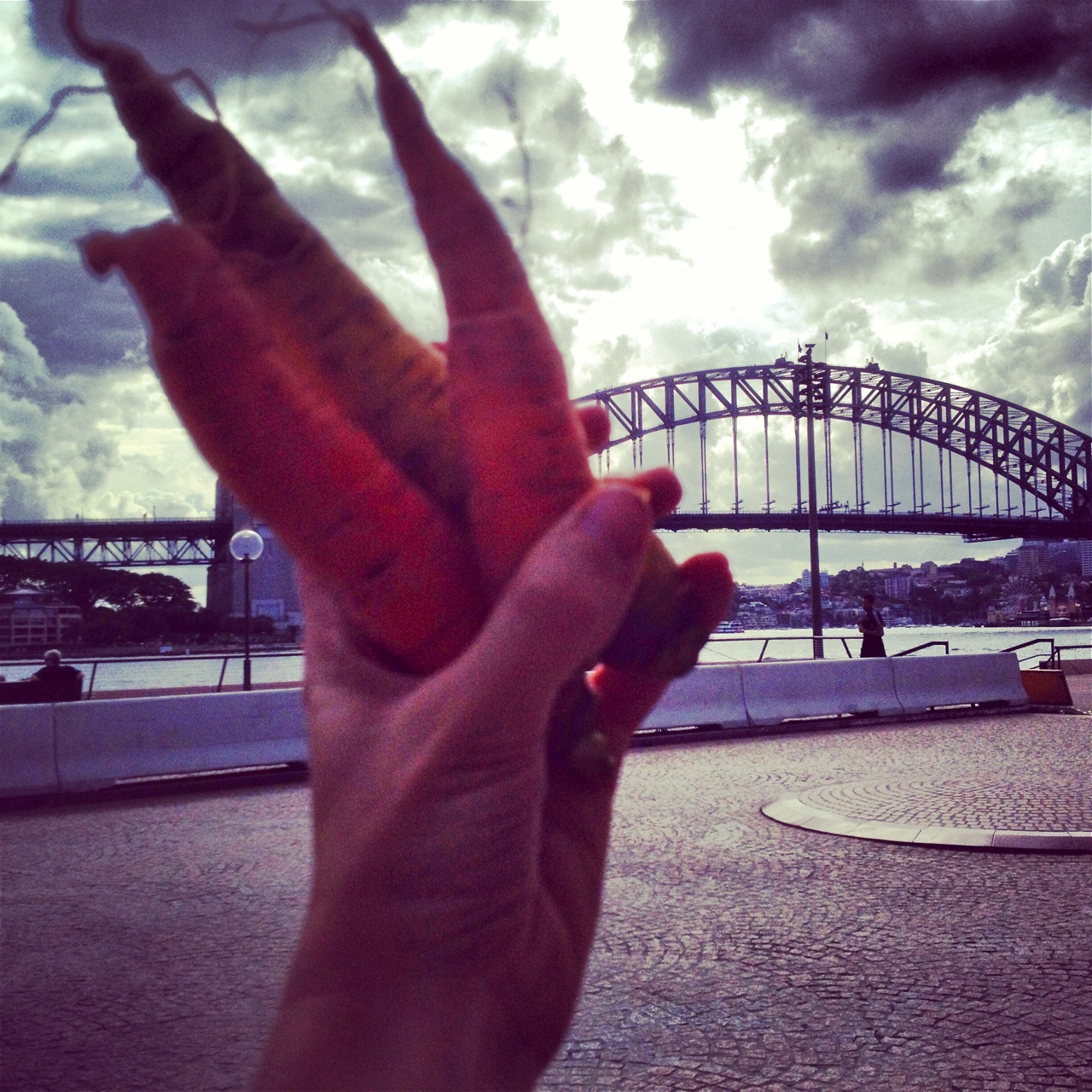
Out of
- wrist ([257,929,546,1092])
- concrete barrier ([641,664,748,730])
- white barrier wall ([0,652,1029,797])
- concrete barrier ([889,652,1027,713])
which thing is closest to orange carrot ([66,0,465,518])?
wrist ([257,929,546,1092])

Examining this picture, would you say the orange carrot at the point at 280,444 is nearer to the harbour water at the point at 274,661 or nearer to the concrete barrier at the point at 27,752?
the harbour water at the point at 274,661

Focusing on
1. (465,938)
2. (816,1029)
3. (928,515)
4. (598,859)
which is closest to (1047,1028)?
(816,1029)

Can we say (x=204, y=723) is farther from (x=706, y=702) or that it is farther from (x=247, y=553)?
(x=706, y=702)

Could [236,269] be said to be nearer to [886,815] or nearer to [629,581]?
[629,581]

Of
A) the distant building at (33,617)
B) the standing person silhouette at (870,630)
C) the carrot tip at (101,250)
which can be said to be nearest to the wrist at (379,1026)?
the carrot tip at (101,250)

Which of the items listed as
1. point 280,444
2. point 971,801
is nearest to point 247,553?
point 971,801

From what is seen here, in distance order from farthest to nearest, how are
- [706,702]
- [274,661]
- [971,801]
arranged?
1. [274,661]
2. [706,702]
3. [971,801]
